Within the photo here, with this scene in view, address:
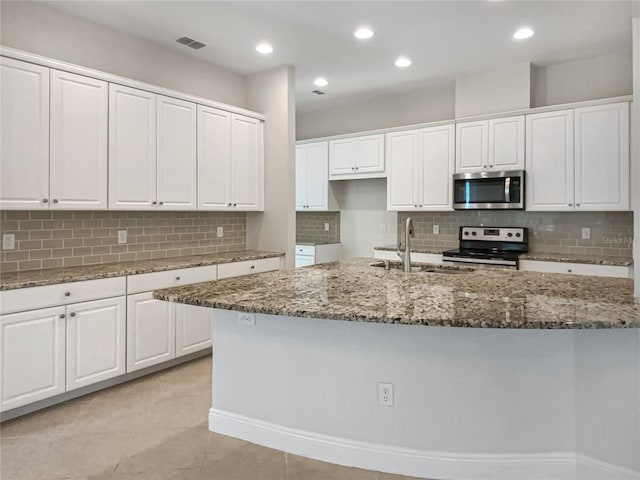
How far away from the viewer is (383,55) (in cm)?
435

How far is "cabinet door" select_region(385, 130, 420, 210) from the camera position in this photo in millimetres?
5234

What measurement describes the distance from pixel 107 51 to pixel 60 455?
3.12m

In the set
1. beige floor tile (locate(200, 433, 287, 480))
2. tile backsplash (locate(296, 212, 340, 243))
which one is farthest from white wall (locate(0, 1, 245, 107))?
beige floor tile (locate(200, 433, 287, 480))

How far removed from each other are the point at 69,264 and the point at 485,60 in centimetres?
436

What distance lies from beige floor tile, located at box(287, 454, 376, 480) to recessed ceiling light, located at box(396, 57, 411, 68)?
3.81m

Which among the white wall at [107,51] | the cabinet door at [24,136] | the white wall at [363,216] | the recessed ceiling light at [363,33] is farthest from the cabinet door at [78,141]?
the white wall at [363,216]

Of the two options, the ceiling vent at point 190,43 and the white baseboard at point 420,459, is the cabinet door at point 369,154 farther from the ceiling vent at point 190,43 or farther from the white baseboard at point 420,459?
the white baseboard at point 420,459

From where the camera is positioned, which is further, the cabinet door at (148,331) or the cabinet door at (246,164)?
the cabinet door at (246,164)

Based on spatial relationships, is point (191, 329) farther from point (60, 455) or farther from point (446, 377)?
point (446, 377)

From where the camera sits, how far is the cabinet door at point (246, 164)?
451 centimetres

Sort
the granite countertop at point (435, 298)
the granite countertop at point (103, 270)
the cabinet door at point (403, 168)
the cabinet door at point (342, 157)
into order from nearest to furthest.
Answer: the granite countertop at point (435, 298) < the granite countertop at point (103, 270) < the cabinet door at point (403, 168) < the cabinet door at point (342, 157)

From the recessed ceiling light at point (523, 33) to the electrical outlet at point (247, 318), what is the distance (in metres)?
3.36

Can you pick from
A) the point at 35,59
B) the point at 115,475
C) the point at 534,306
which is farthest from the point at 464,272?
the point at 35,59

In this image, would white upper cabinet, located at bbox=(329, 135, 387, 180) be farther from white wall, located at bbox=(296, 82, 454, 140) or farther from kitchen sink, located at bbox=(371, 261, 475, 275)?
kitchen sink, located at bbox=(371, 261, 475, 275)
